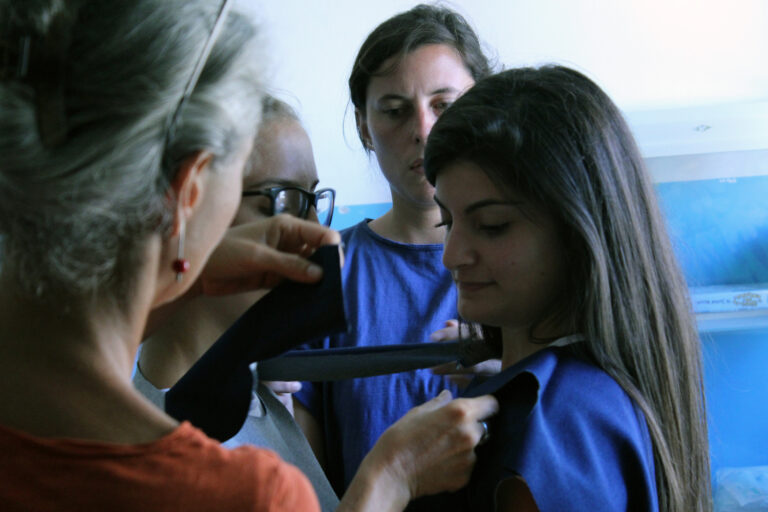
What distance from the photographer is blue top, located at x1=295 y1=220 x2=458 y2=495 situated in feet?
4.82

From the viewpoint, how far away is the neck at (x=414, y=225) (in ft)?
5.58

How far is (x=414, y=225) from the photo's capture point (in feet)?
5.61

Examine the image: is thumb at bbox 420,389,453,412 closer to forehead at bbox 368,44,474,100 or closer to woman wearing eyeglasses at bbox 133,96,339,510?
woman wearing eyeglasses at bbox 133,96,339,510

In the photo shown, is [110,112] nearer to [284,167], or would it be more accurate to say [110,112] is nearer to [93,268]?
[93,268]

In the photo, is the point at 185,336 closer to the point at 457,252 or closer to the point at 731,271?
the point at 457,252

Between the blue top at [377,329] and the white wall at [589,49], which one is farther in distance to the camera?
the white wall at [589,49]

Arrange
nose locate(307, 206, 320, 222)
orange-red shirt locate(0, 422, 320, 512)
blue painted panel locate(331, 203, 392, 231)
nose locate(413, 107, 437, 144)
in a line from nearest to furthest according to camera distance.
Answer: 1. orange-red shirt locate(0, 422, 320, 512)
2. nose locate(307, 206, 320, 222)
3. nose locate(413, 107, 437, 144)
4. blue painted panel locate(331, 203, 392, 231)

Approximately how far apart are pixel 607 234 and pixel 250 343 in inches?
22.3

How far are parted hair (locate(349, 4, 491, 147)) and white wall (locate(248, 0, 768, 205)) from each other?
710mm

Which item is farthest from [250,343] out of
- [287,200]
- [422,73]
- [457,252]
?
[422,73]

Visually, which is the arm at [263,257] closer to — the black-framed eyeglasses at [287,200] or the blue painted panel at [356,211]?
the black-framed eyeglasses at [287,200]

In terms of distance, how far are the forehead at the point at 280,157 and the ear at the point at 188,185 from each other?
73cm

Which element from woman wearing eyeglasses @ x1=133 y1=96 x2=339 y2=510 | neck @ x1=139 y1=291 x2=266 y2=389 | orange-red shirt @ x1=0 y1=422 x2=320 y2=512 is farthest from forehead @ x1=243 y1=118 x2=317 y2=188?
orange-red shirt @ x1=0 y1=422 x2=320 y2=512

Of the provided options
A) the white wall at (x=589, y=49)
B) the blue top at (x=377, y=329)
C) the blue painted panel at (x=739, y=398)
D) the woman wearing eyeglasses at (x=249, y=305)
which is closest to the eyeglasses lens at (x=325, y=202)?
the woman wearing eyeglasses at (x=249, y=305)
